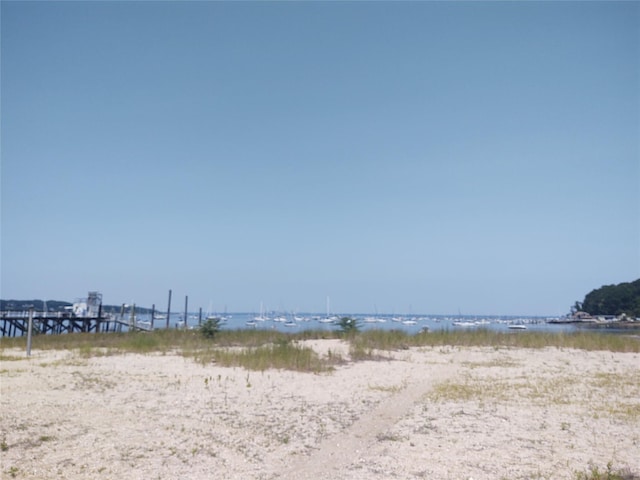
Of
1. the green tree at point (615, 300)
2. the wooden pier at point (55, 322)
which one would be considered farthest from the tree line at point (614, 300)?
the wooden pier at point (55, 322)

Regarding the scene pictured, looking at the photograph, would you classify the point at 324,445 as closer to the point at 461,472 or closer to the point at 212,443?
the point at 212,443

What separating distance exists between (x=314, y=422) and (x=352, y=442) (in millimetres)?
1525

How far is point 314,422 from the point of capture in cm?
980

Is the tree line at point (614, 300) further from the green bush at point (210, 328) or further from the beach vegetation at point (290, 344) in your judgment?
the green bush at point (210, 328)

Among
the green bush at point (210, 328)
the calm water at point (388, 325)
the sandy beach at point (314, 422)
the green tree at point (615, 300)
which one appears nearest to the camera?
the sandy beach at point (314, 422)

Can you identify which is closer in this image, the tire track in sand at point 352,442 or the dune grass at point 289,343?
the tire track in sand at point 352,442

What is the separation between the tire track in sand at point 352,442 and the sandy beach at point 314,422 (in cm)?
3

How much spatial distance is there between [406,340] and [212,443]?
59.8 feet

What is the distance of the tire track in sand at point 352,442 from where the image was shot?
7000mm

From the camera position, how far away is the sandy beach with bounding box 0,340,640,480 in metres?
7.11

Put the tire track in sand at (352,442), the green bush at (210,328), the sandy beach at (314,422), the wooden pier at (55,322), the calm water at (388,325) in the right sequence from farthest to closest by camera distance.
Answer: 1. the wooden pier at (55,322)
2. the calm water at (388,325)
3. the green bush at (210,328)
4. the sandy beach at (314,422)
5. the tire track in sand at (352,442)

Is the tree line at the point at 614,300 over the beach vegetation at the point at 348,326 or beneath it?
over

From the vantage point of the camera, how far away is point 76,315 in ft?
150

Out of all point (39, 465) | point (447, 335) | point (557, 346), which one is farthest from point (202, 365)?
point (557, 346)
